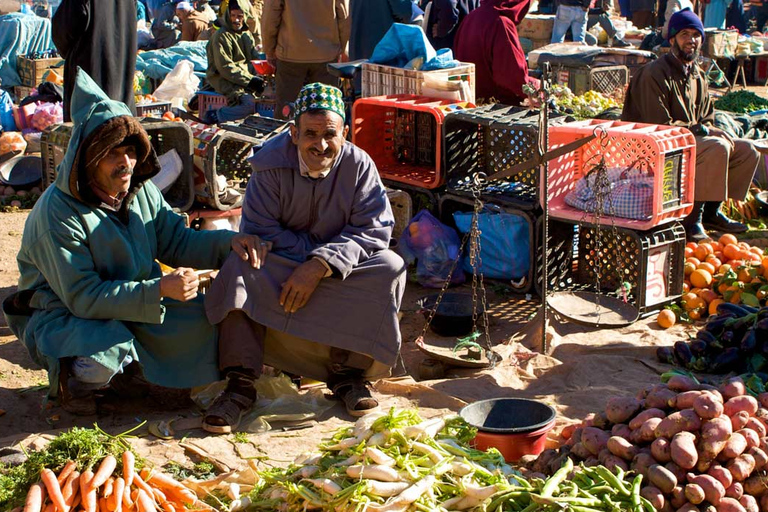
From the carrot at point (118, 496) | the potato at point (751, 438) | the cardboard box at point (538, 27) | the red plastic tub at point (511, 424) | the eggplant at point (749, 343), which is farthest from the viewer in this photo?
the cardboard box at point (538, 27)

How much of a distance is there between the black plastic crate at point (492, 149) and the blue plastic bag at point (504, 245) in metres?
0.12

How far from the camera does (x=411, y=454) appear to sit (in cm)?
291

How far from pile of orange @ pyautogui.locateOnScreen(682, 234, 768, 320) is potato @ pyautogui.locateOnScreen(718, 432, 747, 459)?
2671 mm

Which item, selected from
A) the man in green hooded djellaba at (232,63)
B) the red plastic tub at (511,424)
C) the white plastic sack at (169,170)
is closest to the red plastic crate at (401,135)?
the white plastic sack at (169,170)

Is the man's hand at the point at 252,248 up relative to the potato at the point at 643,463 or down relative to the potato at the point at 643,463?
up

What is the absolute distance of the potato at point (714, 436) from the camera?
2.98 metres

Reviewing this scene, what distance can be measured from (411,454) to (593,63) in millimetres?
8974

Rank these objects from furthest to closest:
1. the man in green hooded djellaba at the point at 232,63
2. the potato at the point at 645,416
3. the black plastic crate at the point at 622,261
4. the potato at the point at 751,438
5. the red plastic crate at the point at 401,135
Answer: the man in green hooded djellaba at the point at 232,63
the red plastic crate at the point at 401,135
the black plastic crate at the point at 622,261
the potato at the point at 645,416
the potato at the point at 751,438

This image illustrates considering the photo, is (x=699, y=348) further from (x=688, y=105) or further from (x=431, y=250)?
(x=688, y=105)

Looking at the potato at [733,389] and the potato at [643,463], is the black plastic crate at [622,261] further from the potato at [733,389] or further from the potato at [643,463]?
the potato at [643,463]

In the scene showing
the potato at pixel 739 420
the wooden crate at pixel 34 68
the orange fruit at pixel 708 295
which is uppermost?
the wooden crate at pixel 34 68

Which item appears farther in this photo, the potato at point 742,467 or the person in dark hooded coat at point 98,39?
the person in dark hooded coat at point 98,39

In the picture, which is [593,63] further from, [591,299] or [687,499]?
[687,499]

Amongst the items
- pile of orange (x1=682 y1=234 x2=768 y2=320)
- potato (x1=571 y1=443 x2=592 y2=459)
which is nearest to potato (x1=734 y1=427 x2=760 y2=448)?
potato (x1=571 y1=443 x2=592 y2=459)
